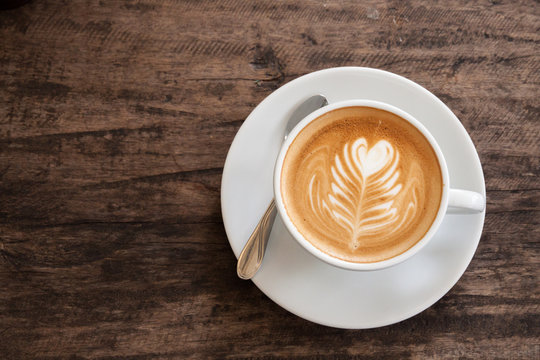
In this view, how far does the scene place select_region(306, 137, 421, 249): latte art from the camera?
1085mm

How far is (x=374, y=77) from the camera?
1145mm

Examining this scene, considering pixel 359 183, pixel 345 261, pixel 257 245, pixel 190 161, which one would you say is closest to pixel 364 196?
pixel 359 183

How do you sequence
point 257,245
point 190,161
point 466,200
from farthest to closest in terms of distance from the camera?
point 190,161
point 257,245
point 466,200

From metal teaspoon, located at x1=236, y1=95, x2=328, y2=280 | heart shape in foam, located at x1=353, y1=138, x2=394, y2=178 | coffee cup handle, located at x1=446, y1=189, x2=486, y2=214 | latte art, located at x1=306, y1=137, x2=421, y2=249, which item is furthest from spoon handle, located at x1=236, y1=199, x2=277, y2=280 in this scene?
coffee cup handle, located at x1=446, y1=189, x2=486, y2=214

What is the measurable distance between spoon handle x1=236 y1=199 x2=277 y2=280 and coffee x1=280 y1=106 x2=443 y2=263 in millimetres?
81

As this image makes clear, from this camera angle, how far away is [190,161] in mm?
1361

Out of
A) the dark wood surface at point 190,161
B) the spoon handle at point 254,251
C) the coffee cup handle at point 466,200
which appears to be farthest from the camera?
the dark wood surface at point 190,161

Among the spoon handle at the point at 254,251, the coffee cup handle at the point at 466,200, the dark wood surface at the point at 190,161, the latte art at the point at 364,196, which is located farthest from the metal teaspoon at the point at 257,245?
the coffee cup handle at the point at 466,200

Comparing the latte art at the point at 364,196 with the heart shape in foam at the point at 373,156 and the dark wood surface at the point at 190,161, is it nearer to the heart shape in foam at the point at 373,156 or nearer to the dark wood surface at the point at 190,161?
the heart shape in foam at the point at 373,156

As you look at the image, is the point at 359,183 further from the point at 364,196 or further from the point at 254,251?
the point at 254,251

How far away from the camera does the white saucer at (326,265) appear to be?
113 centimetres

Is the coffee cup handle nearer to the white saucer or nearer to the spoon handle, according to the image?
the white saucer

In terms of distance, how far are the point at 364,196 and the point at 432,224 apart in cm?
15

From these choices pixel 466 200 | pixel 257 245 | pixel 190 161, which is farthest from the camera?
pixel 190 161
